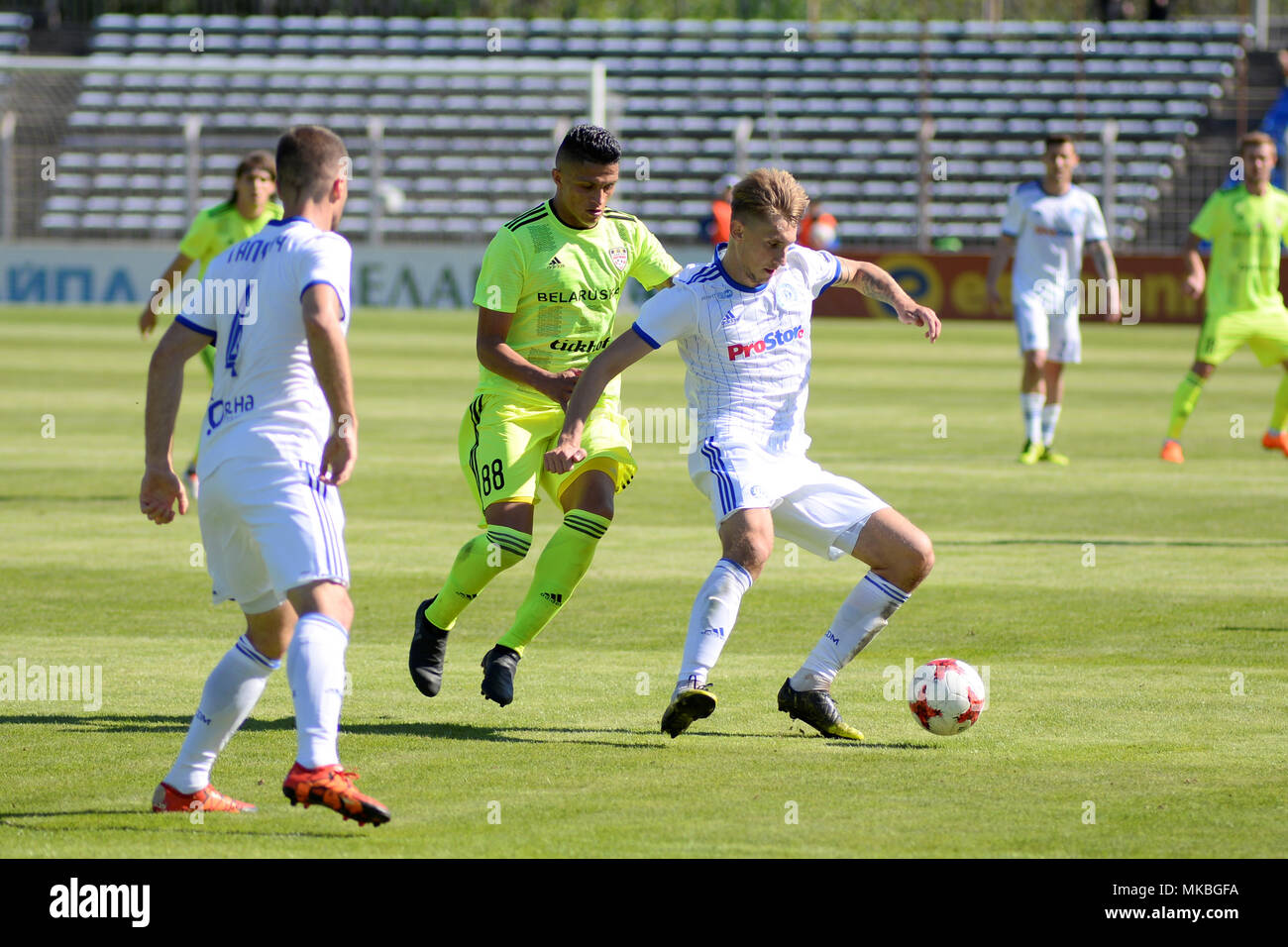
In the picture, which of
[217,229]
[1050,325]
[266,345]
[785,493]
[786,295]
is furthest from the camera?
[1050,325]

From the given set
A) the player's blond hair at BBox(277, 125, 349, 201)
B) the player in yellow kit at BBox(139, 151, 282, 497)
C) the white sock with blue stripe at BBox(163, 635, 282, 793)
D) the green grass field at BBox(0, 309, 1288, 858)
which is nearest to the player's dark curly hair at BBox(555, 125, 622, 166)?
the player's blond hair at BBox(277, 125, 349, 201)

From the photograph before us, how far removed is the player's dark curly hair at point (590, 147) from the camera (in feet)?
22.3

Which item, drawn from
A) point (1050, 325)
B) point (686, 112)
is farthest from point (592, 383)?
point (686, 112)

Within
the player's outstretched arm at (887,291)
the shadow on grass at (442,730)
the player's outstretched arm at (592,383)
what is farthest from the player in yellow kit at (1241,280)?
the player's outstretched arm at (592,383)

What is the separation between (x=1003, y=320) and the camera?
33.1 m

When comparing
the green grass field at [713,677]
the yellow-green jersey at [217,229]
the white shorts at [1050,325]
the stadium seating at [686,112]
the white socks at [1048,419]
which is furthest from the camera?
the stadium seating at [686,112]

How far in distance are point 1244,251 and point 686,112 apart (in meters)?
24.1

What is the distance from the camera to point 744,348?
21.2 ft

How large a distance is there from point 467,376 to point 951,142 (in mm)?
17655

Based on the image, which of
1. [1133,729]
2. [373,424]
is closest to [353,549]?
[1133,729]

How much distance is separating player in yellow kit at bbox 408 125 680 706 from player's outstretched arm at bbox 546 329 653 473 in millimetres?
635

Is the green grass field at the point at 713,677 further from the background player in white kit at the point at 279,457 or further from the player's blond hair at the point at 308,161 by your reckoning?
the player's blond hair at the point at 308,161

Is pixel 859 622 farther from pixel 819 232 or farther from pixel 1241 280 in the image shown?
pixel 819 232

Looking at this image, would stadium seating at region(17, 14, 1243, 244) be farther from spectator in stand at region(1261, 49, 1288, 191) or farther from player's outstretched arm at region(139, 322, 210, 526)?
player's outstretched arm at region(139, 322, 210, 526)
